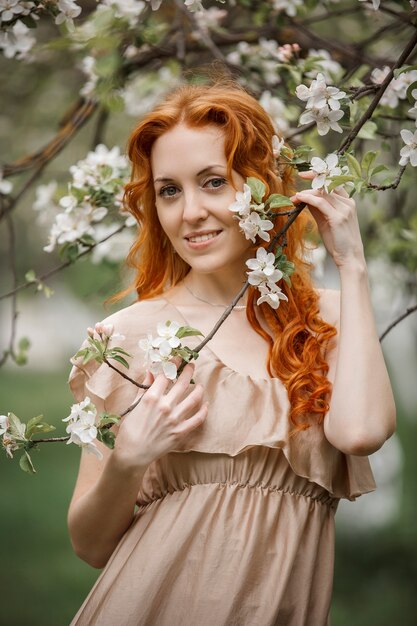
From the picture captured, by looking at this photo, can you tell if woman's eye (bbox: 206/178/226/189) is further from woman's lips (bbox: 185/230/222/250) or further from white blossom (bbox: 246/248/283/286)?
white blossom (bbox: 246/248/283/286)

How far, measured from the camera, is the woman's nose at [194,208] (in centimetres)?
188

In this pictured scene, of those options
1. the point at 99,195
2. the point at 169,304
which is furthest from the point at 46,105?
the point at 169,304

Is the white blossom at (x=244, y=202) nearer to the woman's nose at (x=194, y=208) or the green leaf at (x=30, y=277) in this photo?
the woman's nose at (x=194, y=208)

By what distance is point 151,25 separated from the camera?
285cm

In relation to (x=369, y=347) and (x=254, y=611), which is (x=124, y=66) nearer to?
(x=369, y=347)

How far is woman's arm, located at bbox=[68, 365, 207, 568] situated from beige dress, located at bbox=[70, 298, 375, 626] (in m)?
0.06

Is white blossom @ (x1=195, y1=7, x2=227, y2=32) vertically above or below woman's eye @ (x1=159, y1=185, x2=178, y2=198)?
below

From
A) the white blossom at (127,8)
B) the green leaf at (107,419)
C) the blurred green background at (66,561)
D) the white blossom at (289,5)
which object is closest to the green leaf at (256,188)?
the green leaf at (107,419)

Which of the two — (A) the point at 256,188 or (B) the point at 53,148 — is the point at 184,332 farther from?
(B) the point at 53,148

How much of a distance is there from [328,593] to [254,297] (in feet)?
2.28

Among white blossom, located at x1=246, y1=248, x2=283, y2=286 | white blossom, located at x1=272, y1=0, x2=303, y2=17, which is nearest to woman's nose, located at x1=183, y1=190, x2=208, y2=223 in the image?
white blossom, located at x1=246, y1=248, x2=283, y2=286

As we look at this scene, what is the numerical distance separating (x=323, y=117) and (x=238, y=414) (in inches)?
25.5

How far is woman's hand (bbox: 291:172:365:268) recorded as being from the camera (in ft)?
5.74

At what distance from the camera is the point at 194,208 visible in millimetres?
1884
